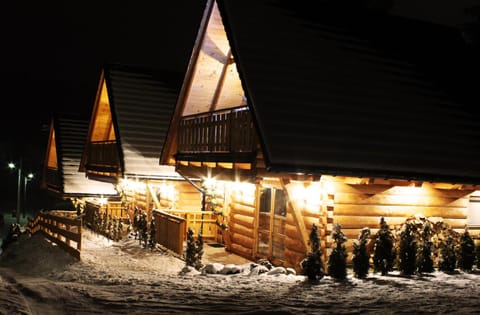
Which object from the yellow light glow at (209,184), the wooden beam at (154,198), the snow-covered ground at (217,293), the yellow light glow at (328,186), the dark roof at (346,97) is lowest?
the snow-covered ground at (217,293)

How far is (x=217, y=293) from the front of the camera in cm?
1068

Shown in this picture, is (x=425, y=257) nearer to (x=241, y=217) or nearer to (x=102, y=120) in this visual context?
(x=241, y=217)

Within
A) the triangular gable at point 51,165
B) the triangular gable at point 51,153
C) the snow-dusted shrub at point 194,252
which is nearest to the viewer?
the snow-dusted shrub at point 194,252

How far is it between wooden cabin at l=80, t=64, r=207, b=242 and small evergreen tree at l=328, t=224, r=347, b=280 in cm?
1048

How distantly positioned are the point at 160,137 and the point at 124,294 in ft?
48.0

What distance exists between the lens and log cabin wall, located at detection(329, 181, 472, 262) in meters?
13.6

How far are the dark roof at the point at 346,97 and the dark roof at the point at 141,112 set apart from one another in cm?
956

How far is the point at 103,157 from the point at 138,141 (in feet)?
10.8

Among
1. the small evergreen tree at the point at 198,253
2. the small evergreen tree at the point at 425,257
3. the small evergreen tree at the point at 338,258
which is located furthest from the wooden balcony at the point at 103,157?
the small evergreen tree at the point at 425,257

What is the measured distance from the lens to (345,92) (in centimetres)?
1466

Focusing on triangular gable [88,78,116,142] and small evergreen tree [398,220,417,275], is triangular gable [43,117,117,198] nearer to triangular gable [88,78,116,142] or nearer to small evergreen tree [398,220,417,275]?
triangular gable [88,78,116,142]

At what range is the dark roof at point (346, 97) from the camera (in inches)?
516

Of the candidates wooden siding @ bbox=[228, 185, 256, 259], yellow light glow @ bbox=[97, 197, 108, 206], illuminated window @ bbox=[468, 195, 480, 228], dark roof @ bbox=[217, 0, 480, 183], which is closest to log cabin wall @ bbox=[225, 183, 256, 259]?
wooden siding @ bbox=[228, 185, 256, 259]

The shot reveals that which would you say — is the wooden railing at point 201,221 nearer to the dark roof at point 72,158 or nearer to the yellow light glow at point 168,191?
the yellow light glow at point 168,191
